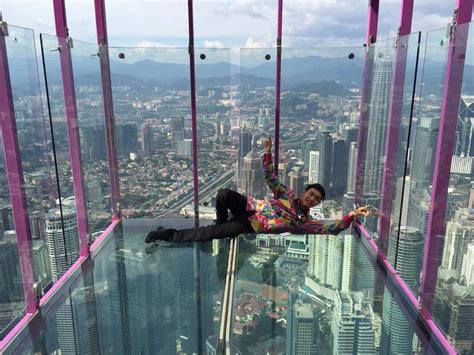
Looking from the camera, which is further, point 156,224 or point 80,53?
point 156,224

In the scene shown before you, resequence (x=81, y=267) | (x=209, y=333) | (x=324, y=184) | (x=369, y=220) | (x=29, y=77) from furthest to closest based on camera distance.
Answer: (x=324, y=184)
(x=369, y=220)
(x=81, y=267)
(x=29, y=77)
(x=209, y=333)

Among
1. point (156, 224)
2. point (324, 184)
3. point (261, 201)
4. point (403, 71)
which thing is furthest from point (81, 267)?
point (403, 71)

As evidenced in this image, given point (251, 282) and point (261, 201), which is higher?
point (261, 201)

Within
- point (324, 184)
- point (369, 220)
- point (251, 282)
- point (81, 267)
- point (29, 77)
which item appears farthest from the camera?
point (324, 184)

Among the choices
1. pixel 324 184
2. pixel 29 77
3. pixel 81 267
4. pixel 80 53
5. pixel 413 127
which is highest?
pixel 80 53

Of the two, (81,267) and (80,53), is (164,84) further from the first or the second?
(81,267)

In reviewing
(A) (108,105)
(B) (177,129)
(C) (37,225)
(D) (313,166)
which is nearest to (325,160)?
(D) (313,166)
